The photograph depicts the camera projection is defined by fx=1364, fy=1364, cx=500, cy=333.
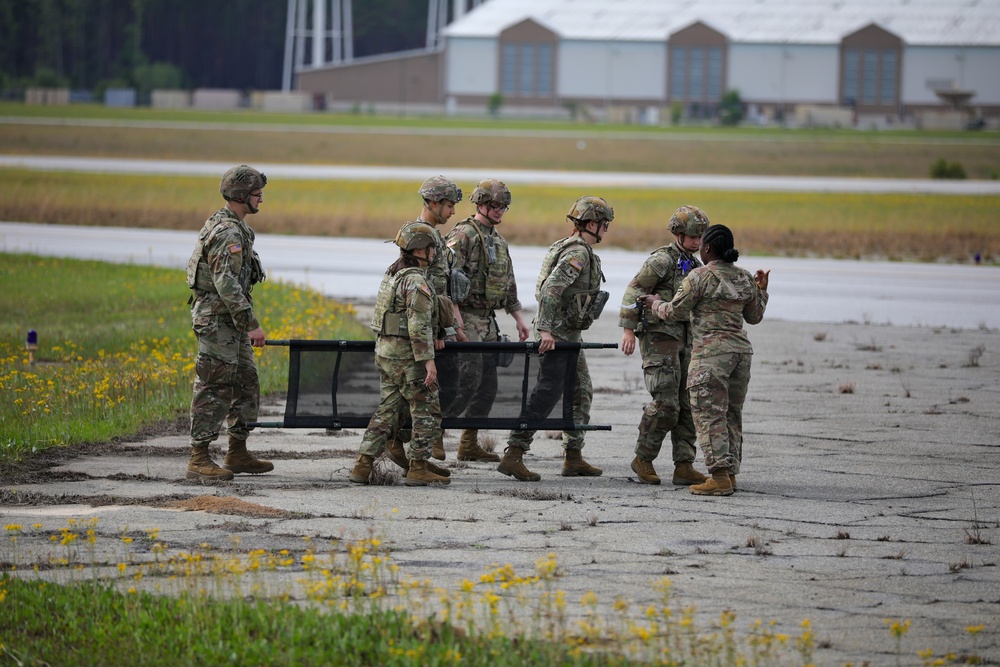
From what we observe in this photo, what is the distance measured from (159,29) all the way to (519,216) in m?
109

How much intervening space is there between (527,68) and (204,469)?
8973 cm

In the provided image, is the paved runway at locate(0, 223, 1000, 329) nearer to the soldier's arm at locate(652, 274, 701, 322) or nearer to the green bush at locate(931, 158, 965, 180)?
the soldier's arm at locate(652, 274, 701, 322)

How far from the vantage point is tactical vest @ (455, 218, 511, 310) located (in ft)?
32.3

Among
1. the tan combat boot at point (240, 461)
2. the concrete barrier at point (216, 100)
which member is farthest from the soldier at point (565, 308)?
the concrete barrier at point (216, 100)

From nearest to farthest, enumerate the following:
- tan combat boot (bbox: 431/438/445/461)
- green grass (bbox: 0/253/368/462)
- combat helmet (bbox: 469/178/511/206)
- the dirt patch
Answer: the dirt patch, combat helmet (bbox: 469/178/511/206), tan combat boot (bbox: 431/438/445/461), green grass (bbox: 0/253/368/462)

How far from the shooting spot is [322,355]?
954 centimetres

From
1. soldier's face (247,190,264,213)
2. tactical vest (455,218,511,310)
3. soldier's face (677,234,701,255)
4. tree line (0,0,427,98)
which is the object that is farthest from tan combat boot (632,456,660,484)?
tree line (0,0,427,98)

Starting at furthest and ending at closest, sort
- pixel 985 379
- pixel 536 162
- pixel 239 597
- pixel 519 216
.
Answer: pixel 536 162
pixel 519 216
pixel 985 379
pixel 239 597

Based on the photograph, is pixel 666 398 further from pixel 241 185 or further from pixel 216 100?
pixel 216 100

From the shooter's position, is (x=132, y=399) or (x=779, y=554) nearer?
(x=779, y=554)

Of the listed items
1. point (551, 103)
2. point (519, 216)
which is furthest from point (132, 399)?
point (551, 103)

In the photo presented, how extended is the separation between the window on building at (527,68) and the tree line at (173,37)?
32968mm

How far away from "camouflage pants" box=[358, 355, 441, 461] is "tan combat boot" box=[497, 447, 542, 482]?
59cm

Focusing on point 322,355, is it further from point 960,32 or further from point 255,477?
point 960,32
